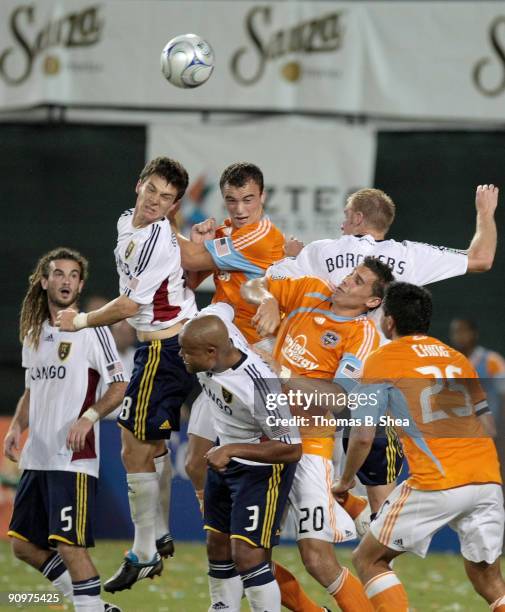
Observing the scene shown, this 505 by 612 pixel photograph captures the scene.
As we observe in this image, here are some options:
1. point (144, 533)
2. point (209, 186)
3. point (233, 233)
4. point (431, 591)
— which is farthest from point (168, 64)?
point (209, 186)

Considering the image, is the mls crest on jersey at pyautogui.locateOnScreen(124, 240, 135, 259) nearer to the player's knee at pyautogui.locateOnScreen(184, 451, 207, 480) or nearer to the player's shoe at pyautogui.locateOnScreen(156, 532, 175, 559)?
the player's knee at pyautogui.locateOnScreen(184, 451, 207, 480)

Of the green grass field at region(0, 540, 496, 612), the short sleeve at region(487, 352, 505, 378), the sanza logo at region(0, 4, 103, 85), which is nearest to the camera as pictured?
the green grass field at region(0, 540, 496, 612)

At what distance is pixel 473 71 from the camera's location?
1523cm

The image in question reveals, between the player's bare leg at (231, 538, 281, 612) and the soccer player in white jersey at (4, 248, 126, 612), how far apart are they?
1067 millimetres

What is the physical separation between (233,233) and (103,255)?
7.85m

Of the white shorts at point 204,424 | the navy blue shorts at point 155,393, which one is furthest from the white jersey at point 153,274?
the white shorts at point 204,424

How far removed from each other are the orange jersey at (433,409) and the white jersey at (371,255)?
37.1 inches

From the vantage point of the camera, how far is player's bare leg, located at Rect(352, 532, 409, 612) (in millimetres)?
7188

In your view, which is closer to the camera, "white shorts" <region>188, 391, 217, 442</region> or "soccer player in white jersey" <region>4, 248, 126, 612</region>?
"soccer player in white jersey" <region>4, 248, 126, 612</region>

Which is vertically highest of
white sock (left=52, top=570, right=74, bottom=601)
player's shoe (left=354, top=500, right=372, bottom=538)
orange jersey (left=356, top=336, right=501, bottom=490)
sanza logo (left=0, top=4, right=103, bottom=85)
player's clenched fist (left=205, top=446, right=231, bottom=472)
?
sanza logo (left=0, top=4, right=103, bottom=85)

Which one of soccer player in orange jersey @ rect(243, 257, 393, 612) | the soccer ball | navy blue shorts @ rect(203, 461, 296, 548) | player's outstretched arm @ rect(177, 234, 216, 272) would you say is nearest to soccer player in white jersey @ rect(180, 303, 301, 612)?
navy blue shorts @ rect(203, 461, 296, 548)

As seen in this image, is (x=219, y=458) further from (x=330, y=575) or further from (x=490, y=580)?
(x=490, y=580)

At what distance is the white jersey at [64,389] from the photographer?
780 cm

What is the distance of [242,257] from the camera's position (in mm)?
8109
